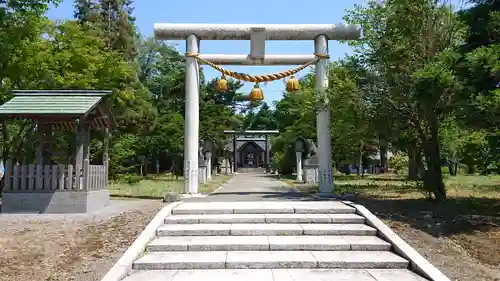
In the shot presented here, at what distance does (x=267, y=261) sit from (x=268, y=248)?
26.1 inches

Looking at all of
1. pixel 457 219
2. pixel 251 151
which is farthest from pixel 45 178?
pixel 251 151

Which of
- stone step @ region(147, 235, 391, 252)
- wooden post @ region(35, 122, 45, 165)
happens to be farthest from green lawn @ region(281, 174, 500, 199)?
wooden post @ region(35, 122, 45, 165)

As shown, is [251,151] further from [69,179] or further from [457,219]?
[457,219]

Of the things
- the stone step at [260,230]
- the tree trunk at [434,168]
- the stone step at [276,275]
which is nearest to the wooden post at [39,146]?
the stone step at [260,230]

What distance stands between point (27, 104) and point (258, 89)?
7500mm

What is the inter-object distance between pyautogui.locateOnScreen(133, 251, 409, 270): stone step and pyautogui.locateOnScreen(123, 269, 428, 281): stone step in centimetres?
11

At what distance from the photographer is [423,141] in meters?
11.8

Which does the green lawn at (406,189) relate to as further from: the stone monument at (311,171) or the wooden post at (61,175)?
the wooden post at (61,175)

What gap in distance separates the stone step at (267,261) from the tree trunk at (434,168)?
5.38 metres

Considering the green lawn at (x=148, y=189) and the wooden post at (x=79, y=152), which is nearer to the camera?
the wooden post at (x=79, y=152)

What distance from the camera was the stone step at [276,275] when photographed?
A: 586 cm

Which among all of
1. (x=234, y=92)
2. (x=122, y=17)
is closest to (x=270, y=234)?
(x=122, y=17)

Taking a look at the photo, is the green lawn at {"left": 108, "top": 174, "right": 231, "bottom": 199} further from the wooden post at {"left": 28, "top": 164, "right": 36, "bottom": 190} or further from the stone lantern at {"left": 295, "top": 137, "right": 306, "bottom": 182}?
the stone lantern at {"left": 295, "top": 137, "right": 306, "bottom": 182}

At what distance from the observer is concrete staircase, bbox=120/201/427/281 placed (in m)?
6.10
